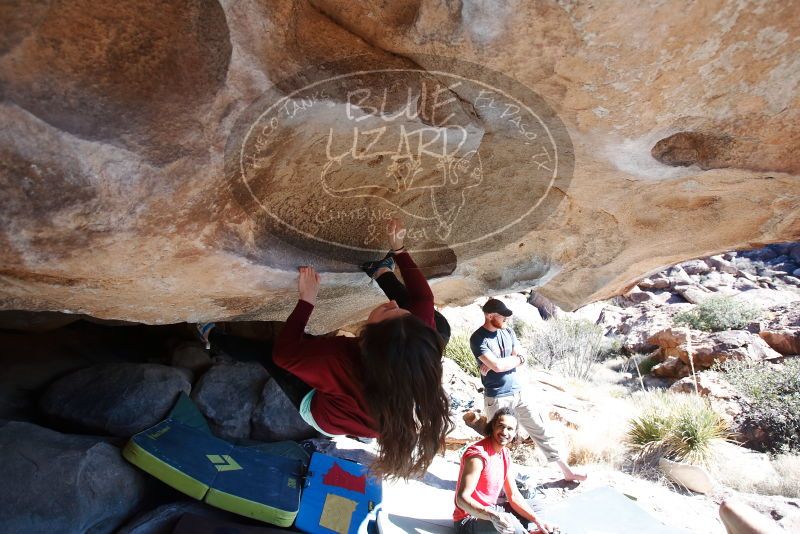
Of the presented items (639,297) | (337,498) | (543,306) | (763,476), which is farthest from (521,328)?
(337,498)

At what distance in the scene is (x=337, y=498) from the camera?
3178 millimetres

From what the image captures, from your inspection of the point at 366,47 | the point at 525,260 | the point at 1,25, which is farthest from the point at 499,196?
the point at 1,25

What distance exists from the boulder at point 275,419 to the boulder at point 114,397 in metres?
0.66

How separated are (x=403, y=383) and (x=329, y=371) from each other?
11.5 inches

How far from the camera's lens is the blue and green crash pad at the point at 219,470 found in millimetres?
2773

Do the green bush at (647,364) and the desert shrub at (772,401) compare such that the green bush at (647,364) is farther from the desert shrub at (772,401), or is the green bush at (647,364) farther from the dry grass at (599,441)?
the dry grass at (599,441)

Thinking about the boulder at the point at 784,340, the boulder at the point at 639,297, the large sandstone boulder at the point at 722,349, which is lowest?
the large sandstone boulder at the point at 722,349

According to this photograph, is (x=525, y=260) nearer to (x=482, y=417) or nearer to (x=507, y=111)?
(x=507, y=111)

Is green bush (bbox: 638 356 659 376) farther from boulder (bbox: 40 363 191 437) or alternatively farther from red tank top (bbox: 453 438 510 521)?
boulder (bbox: 40 363 191 437)

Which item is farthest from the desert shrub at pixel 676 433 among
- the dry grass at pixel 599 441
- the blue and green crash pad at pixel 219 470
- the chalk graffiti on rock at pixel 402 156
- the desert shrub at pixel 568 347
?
the desert shrub at pixel 568 347

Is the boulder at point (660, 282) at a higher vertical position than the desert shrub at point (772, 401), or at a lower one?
higher

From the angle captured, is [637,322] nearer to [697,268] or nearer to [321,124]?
[697,268]

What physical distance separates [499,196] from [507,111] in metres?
0.72

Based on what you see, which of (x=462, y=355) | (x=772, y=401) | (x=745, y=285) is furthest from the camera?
(x=745, y=285)
